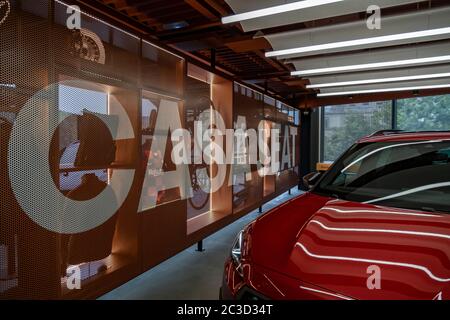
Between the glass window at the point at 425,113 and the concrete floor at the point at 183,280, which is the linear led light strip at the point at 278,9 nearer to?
the concrete floor at the point at 183,280

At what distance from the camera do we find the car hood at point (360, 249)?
1.12 m

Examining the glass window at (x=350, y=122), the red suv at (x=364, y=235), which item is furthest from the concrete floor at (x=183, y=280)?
the glass window at (x=350, y=122)

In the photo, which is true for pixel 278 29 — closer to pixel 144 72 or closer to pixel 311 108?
pixel 144 72

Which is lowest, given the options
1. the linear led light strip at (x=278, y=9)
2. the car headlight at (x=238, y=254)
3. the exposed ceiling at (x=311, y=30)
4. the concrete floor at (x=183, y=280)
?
the concrete floor at (x=183, y=280)

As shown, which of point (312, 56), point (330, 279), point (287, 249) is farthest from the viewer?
point (312, 56)

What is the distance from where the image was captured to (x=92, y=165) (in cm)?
246

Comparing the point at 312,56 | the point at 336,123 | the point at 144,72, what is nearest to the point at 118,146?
the point at 144,72

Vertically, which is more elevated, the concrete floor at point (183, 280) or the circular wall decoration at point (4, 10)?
the circular wall decoration at point (4, 10)

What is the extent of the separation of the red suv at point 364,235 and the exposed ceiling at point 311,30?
56.8 inches

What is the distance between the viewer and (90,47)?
7.93 ft

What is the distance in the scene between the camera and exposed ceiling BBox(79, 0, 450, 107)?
2979mm

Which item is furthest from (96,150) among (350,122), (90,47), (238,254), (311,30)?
(350,122)
